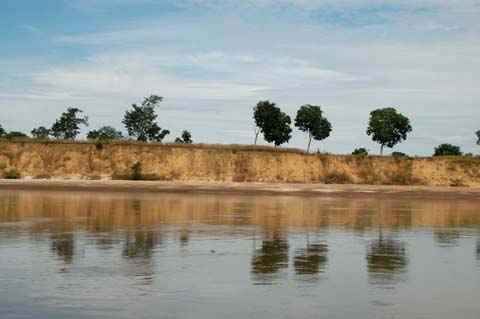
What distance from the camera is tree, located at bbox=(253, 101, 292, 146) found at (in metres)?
89.2

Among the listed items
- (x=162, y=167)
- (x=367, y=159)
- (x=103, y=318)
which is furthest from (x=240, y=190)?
(x=103, y=318)

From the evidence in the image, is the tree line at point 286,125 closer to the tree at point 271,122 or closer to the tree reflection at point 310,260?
the tree at point 271,122

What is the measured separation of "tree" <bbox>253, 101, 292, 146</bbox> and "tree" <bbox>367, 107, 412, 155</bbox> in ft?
41.1

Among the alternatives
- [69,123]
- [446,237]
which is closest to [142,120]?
[69,123]

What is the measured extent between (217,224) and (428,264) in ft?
35.3

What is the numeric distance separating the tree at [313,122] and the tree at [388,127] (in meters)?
6.37

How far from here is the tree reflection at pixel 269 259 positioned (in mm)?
13734

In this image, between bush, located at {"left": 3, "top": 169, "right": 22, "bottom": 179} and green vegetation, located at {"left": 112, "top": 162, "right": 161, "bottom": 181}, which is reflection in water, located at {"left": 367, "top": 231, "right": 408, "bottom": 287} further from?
bush, located at {"left": 3, "top": 169, "right": 22, "bottom": 179}

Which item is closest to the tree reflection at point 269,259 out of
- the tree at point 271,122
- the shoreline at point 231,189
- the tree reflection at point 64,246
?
the tree reflection at point 64,246

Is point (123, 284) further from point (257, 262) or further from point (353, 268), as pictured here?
point (353, 268)

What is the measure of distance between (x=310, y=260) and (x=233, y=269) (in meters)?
2.30

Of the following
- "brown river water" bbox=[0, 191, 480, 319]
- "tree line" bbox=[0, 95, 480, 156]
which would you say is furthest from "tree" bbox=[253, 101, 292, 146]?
"brown river water" bbox=[0, 191, 480, 319]

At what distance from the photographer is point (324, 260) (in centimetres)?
1587

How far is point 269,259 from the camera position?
1587 centimetres
